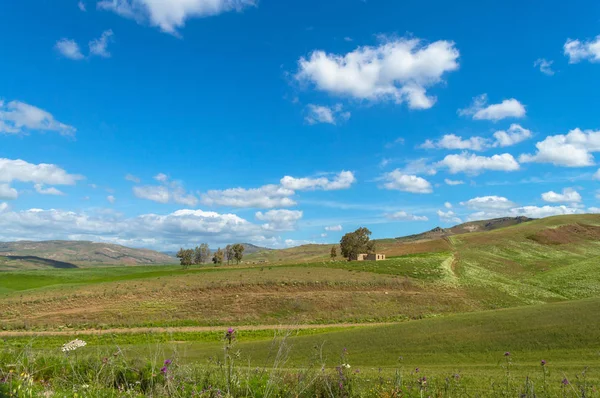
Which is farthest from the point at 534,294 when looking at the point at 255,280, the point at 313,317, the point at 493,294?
the point at 255,280

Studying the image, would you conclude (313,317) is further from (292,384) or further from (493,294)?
(292,384)

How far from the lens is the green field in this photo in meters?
10.3

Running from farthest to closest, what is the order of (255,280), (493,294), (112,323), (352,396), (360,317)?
Answer: 1. (255,280)
2. (493,294)
3. (360,317)
4. (112,323)
5. (352,396)

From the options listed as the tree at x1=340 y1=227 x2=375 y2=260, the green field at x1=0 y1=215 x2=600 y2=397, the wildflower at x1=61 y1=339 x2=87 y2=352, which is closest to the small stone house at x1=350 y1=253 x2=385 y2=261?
the tree at x1=340 y1=227 x2=375 y2=260

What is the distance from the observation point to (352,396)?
835 cm

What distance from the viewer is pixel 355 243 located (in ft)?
299

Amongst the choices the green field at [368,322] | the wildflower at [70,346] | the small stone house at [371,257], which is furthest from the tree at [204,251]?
the wildflower at [70,346]

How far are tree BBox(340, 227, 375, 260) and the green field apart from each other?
55.8 ft

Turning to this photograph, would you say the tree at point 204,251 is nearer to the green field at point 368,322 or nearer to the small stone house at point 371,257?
the green field at point 368,322

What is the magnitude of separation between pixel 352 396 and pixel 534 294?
51.9 meters

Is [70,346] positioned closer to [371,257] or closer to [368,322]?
[368,322]

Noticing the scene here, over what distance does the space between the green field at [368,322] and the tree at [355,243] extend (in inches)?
669

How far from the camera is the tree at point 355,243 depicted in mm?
91062

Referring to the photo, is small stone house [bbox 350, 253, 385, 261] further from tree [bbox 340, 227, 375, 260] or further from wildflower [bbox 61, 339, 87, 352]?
wildflower [bbox 61, 339, 87, 352]
